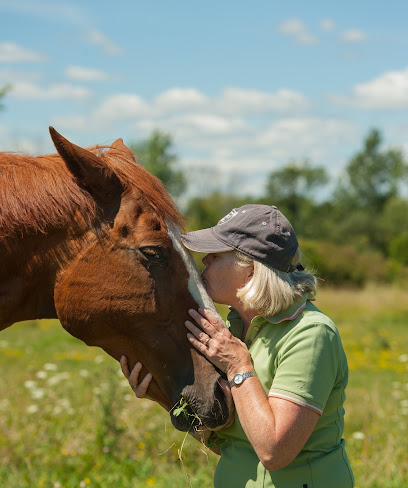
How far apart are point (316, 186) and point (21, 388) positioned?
197ft

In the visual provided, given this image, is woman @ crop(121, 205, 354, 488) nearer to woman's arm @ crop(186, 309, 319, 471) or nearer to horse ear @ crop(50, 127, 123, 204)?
woman's arm @ crop(186, 309, 319, 471)

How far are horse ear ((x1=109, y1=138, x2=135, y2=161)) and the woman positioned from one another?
0.58 metres

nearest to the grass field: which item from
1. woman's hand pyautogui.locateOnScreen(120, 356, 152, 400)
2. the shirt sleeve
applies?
woman's hand pyautogui.locateOnScreen(120, 356, 152, 400)

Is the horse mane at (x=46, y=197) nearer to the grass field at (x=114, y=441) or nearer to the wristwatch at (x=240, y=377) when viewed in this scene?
the wristwatch at (x=240, y=377)

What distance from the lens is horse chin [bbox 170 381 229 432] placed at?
2.34m

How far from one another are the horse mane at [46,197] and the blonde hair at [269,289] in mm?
480

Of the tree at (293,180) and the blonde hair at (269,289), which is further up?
the blonde hair at (269,289)

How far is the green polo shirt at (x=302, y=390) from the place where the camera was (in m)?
2.16

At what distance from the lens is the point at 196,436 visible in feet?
8.66

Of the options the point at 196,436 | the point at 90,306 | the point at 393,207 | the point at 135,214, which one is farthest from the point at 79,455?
the point at 393,207

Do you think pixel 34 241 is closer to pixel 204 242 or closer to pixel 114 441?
pixel 204 242

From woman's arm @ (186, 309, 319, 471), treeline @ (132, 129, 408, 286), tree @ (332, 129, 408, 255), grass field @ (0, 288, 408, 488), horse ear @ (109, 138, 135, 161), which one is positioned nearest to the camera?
woman's arm @ (186, 309, 319, 471)

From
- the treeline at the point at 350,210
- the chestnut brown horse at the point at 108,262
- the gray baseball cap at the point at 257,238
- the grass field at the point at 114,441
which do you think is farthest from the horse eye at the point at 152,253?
the treeline at the point at 350,210

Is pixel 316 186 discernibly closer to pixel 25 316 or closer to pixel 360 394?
pixel 360 394
